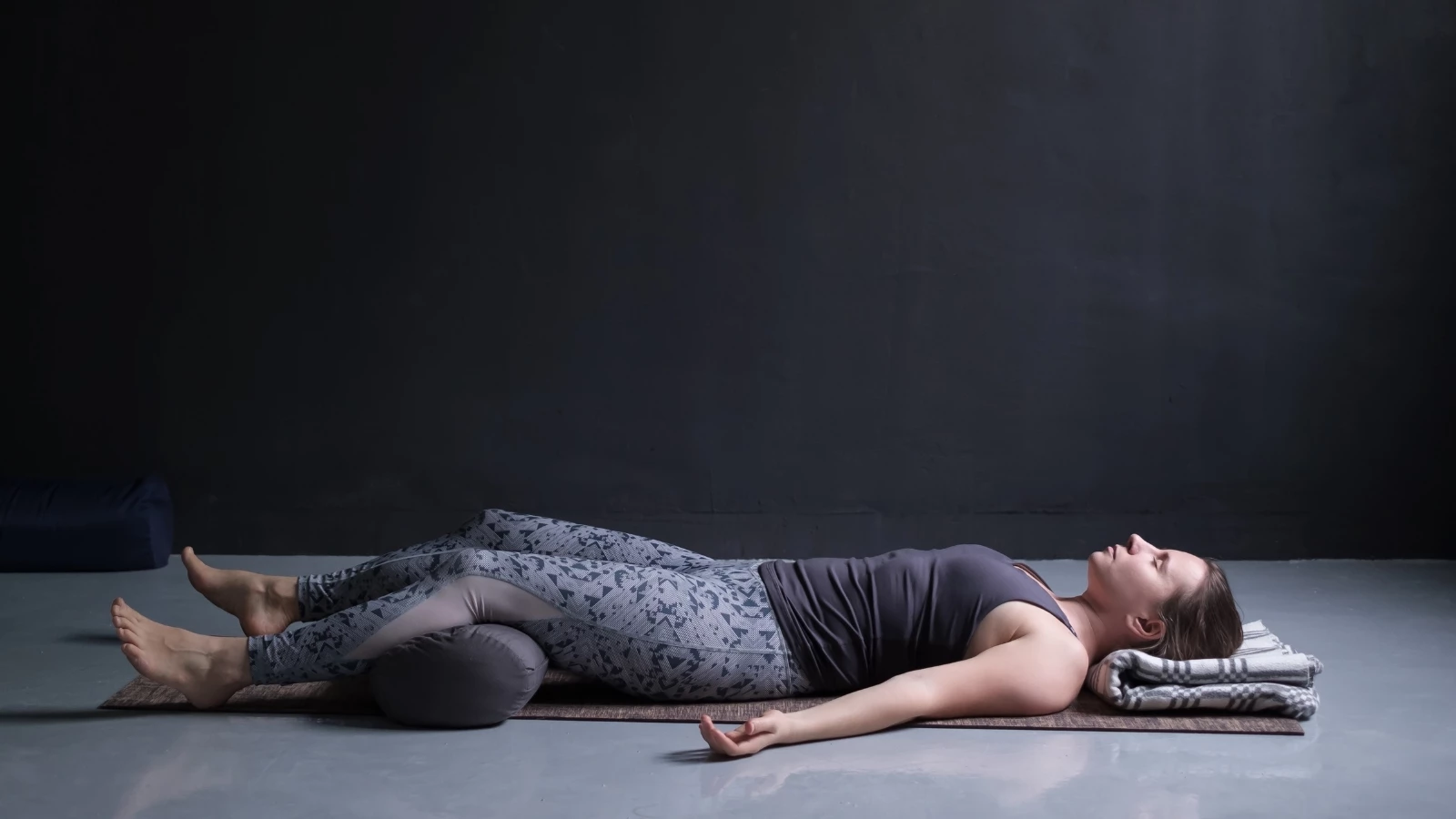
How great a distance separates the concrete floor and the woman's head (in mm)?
214

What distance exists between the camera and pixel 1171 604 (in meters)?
2.71

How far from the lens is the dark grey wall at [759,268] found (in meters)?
4.17

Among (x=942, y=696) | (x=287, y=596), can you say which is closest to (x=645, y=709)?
(x=942, y=696)

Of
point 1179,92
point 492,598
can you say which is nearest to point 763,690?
point 492,598

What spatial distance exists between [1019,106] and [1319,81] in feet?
3.28

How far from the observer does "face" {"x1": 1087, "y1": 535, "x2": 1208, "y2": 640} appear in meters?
2.71

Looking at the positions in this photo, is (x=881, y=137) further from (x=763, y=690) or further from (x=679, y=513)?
(x=763, y=690)

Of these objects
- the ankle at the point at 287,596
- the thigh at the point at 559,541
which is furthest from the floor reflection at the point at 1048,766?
the ankle at the point at 287,596

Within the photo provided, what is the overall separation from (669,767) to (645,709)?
12.6 inches

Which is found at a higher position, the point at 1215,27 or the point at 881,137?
the point at 1215,27

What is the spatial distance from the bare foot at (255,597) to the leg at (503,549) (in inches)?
1.3

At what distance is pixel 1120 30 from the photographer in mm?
4141

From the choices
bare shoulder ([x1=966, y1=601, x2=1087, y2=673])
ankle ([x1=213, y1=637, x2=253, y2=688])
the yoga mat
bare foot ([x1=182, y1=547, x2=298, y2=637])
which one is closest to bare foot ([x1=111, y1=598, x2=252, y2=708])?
ankle ([x1=213, y1=637, x2=253, y2=688])

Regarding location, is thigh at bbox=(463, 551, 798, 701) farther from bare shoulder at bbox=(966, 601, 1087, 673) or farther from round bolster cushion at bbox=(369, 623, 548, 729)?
bare shoulder at bbox=(966, 601, 1087, 673)
